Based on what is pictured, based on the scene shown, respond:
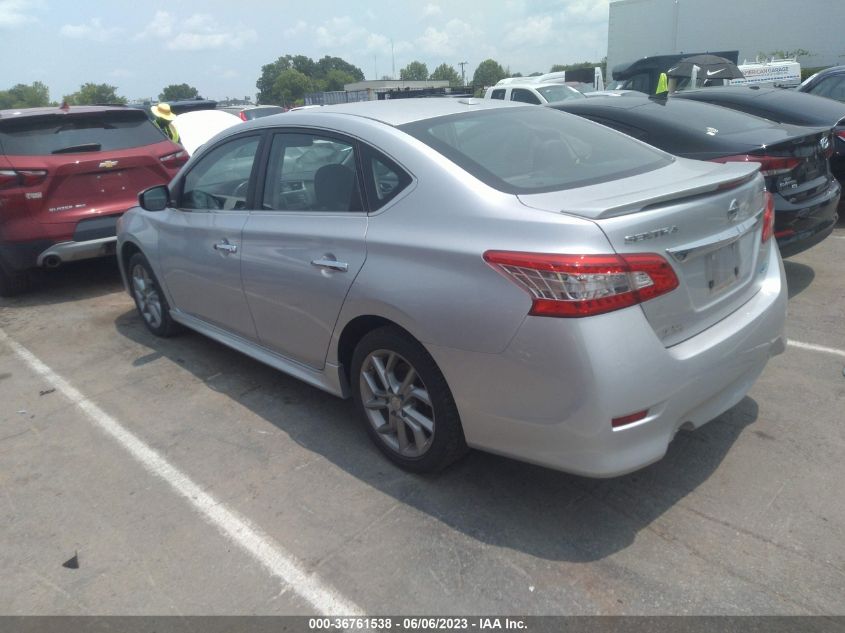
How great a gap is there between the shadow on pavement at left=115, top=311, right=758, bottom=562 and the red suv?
343cm

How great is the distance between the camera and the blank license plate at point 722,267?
2.71 metres

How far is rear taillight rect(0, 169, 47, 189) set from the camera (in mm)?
5988

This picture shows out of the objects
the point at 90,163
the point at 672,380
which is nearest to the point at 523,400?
the point at 672,380

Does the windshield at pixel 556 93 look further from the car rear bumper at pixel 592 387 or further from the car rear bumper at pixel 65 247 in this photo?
the car rear bumper at pixel 592 387

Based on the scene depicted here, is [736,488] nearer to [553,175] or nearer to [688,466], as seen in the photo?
[688,466]

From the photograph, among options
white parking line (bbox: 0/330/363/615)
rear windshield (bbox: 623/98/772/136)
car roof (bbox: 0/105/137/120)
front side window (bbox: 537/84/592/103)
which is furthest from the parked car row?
front side window (bbox: 537/84/592/103)

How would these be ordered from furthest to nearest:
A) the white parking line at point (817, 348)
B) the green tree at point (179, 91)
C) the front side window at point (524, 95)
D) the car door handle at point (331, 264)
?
the green tree at point (179, 91) → the front side window at point (524, 95) → the white parking line at point (817, 348) → the car door handle at point (331, 264)

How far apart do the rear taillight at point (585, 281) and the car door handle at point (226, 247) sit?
2.05 m

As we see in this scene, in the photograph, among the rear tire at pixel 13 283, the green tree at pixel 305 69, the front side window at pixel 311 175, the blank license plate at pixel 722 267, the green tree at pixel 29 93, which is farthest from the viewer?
the green tree at pixel 305 69

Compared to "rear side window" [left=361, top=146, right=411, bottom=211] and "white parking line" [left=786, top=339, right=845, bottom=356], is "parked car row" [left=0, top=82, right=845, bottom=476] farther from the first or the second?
"white parking line" [left=786, top=339, right=845, bottom=356]

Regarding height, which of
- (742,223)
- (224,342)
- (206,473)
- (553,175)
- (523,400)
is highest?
(553,175)

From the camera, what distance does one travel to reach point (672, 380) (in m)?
2.49

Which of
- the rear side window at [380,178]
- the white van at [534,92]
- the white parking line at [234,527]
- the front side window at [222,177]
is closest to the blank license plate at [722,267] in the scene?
the rear side window at [380,178]

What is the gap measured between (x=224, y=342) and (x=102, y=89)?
9696 cm
